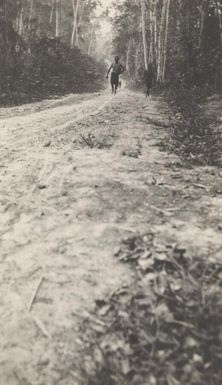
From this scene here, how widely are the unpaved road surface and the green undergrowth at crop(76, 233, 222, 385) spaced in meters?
0.17

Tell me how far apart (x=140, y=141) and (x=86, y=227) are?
12.8 feet

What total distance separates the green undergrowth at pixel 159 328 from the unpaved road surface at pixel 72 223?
0.55 ft

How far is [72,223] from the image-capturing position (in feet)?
18.6

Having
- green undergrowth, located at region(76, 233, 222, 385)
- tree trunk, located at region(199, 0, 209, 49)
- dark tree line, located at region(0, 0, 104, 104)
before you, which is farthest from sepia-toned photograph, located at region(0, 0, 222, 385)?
tree trunk, located at region(199, 0, 209, 49)

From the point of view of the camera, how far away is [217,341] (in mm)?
3969

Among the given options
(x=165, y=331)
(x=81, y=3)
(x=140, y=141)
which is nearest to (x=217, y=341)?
(x=165, y=331)

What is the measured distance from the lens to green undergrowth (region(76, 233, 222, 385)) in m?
3.75

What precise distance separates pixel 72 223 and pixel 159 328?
198 centimetres

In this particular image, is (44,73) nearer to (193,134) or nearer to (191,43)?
(191,43)

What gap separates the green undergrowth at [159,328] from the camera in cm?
375

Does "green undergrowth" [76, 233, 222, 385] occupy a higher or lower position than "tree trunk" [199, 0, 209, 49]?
lower

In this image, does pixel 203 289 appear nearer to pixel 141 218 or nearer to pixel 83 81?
pixel 141 218

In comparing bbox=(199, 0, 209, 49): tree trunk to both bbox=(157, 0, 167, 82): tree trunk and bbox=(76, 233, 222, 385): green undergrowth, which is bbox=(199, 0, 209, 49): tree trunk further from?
bbox=(76, 233, 222, 385): green undergrowth

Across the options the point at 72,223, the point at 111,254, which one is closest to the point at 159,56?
the point at 72,223
